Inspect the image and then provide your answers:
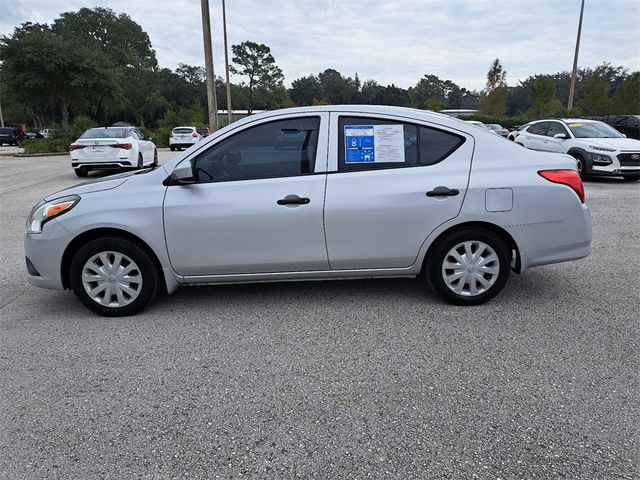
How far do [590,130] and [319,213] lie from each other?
38.5 feet

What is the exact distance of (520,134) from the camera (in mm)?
15258

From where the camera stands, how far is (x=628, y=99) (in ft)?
124

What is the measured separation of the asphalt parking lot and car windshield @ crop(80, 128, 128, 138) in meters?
10.2

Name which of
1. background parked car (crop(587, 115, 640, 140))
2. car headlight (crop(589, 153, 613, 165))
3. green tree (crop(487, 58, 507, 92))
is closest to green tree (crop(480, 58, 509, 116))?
green tree (crop(487, 58, 507, 92))

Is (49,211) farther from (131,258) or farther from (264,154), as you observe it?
(264,154)

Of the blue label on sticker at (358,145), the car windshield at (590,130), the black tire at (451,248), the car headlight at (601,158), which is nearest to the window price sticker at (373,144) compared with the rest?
the blue label on sticker at (358,145)

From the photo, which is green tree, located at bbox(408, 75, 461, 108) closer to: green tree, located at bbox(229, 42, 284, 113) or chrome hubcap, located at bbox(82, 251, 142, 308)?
green tree, located at bbox(229, 42, 284, 113)

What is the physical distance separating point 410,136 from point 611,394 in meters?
2.34

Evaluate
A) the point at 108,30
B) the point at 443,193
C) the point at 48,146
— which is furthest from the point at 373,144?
the point at 108,30

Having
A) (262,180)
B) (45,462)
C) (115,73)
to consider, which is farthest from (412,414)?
(115,73)

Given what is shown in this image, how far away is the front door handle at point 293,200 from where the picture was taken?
3.85 metres

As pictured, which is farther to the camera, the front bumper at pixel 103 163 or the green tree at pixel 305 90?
the green tree at pixel 305 90

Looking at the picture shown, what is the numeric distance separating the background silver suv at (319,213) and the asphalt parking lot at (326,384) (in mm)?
371

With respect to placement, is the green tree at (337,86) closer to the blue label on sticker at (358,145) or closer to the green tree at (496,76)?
the green tree at (496,76)
